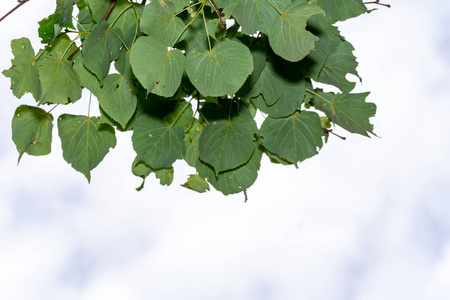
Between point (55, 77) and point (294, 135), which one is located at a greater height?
point (55, 77)

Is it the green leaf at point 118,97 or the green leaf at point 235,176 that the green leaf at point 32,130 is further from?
the green leaf at point 235,176

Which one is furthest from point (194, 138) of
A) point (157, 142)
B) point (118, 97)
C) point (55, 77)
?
point (55, 77)

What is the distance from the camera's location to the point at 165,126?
3.76ft

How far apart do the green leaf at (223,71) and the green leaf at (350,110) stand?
246mm

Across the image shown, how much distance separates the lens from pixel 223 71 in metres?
0.95

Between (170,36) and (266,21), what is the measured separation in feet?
0.55

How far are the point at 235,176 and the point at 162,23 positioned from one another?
14.7 inches

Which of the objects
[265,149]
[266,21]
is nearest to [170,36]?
[266,21]

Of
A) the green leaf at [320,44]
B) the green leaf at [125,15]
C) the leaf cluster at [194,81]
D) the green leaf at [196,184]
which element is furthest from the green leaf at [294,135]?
the green leaf at [125,15]

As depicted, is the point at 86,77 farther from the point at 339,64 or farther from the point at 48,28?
the point at 339,64

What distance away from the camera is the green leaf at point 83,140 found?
118 centimetres

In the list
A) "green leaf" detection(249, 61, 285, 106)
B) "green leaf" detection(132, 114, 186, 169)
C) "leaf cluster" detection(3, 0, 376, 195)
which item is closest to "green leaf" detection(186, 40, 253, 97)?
"leaf cluster" detection(3, 0, 376, 195)

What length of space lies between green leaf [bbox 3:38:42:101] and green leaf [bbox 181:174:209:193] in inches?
15.1

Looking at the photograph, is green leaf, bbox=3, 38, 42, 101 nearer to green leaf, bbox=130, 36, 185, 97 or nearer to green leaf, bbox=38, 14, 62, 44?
green leaf, bbox=38, 14, 62, 44
